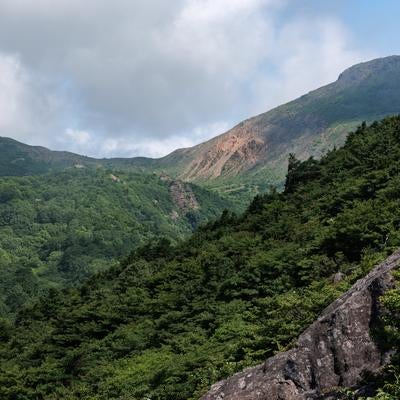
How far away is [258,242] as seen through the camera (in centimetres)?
4169

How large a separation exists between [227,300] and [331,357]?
66.8 feet

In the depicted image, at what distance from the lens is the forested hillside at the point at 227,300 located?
827 inches

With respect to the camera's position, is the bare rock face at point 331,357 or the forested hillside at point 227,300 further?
the forested hillside at point 227,300

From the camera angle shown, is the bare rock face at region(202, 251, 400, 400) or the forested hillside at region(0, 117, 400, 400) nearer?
the bare rock face at region(202, 251, 400, 400)

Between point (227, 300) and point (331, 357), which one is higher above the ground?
point (331, 357)

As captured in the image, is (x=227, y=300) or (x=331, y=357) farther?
(x=227, y=300)

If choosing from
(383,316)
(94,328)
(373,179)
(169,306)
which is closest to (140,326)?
(169,306)

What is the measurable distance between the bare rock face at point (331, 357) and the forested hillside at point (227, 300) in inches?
32.7

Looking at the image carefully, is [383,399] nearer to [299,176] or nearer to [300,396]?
[300,396]

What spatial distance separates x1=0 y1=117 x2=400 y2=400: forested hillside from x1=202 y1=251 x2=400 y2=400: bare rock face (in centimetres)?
83

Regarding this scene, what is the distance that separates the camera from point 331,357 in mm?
13391

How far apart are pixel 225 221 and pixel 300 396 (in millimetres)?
44652

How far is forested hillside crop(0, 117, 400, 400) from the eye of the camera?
2102cm

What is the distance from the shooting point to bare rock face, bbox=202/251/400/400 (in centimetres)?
1285
